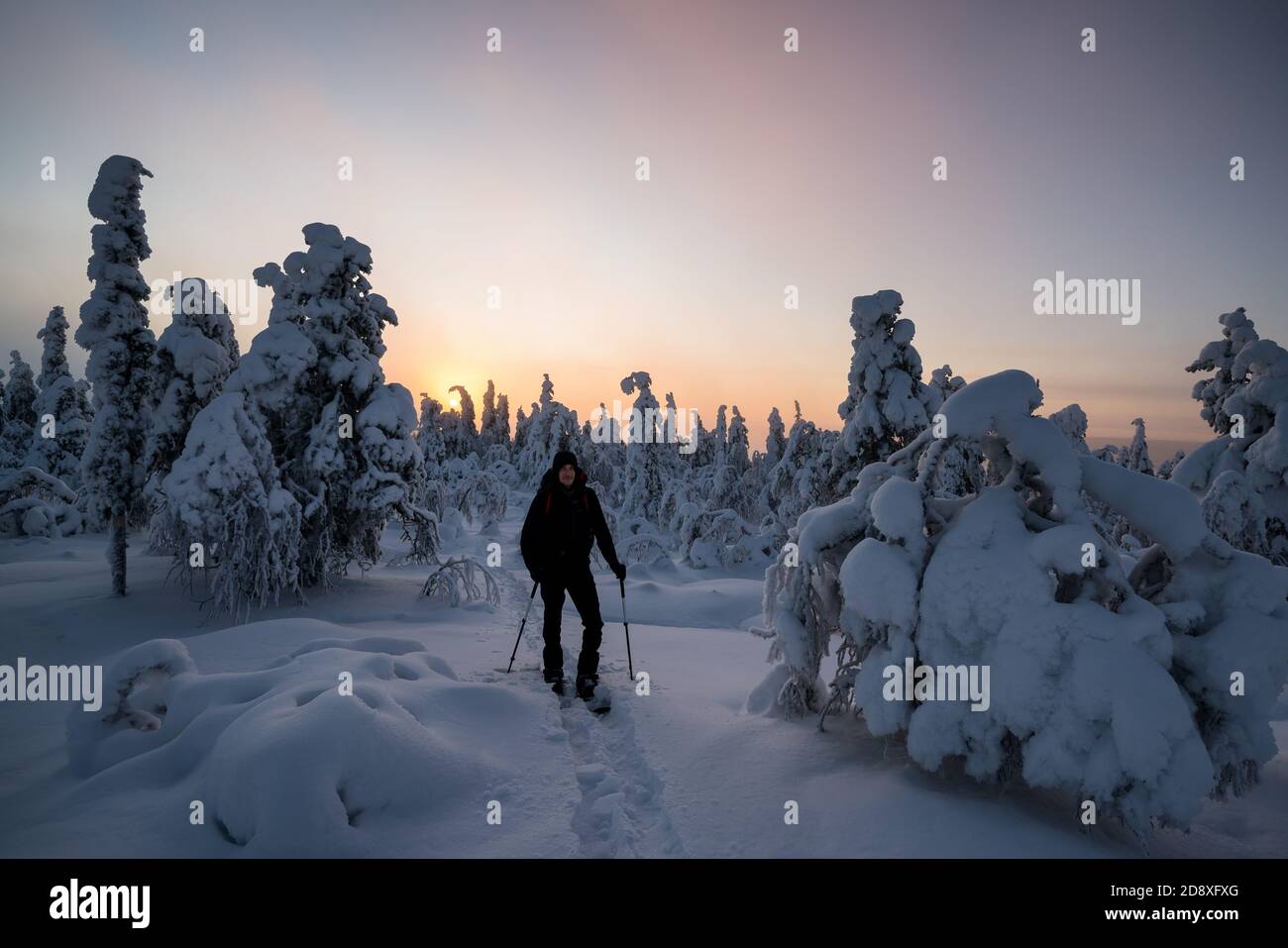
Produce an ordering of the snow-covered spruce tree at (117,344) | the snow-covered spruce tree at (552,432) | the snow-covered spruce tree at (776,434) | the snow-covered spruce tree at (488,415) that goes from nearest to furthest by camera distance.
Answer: the snow-covered spruce tree at (117,344)
the snow-covered spruce tree at (552,432)
the snow-covered spruce tree at (776,434)
the snow-covered spruce tree at (488,415)

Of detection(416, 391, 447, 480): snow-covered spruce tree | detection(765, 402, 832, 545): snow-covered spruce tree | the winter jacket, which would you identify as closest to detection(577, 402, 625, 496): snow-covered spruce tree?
detection(416, 391, 447, 480): snow-covered spruce tree

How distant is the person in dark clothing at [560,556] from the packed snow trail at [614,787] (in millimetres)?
507

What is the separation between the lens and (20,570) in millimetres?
15906

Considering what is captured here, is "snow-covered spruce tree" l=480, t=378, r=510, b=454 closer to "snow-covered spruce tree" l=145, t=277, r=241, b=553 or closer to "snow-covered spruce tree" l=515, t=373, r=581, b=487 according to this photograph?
"snow-covered spruce tree" l=515, t=373, r=581, b=487

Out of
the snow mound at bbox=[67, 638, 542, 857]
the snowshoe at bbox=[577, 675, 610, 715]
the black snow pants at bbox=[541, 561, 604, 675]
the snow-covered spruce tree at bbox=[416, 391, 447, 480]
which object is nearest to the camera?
the snow mound at bbox=[67, 638, 542, 857]

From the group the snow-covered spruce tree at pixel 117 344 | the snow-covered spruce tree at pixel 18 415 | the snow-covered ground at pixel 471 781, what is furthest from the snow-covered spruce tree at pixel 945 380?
the snow-covered spruce tree at pixel 18 415

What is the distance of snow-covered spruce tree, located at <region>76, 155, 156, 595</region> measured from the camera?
525 inches

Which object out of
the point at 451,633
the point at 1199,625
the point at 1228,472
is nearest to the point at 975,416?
the point at 1199,625

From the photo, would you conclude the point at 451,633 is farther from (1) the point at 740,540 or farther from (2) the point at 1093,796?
(1) the point at 740,540

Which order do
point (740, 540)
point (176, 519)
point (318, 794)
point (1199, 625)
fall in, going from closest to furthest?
point (318, 794), point (1199, 625), point (176, 519), point (740, 540)

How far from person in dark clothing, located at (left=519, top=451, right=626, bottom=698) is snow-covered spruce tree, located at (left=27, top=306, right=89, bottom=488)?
40.3m

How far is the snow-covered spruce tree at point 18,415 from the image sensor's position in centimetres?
3781

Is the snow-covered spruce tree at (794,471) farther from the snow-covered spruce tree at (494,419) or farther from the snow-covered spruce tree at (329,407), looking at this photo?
the snow-covered spruce tree at (494,419)
